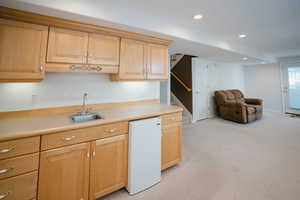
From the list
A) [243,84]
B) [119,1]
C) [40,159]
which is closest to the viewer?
[40,159]

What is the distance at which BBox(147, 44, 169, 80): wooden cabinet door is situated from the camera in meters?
2.35

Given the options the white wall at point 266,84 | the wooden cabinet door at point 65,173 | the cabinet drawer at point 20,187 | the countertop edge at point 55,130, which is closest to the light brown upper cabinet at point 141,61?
the countertop edge at point 55,130

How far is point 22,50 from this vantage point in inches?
57.5

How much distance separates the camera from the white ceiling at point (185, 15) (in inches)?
62.8

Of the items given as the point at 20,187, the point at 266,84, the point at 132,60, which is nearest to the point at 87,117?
the point at 20,187

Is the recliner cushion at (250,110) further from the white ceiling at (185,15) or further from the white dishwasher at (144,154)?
the white dishwasher at (144,154)

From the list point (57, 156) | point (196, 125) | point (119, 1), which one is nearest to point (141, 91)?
point (119, 1)

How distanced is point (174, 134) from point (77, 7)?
6.82 feet

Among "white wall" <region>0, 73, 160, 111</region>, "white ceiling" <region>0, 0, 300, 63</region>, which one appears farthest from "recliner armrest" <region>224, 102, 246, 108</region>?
"white wall" <region>0, 73, 160, 111</region>

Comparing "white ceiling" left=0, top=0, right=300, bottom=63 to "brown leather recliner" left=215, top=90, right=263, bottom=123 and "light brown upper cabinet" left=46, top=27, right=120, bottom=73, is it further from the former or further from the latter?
"brown leather recliner" left=215, top=90, right=263, bottom=123

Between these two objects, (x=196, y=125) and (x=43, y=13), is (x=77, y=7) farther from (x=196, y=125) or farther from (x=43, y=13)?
(x=196, y=125)

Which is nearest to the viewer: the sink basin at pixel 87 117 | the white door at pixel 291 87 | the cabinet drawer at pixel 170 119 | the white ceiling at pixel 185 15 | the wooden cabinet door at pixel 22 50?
the wooden cabinet door at pixel 22 50

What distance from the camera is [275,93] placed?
596cm

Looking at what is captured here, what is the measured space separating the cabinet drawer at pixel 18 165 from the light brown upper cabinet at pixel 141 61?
1.35 meters
